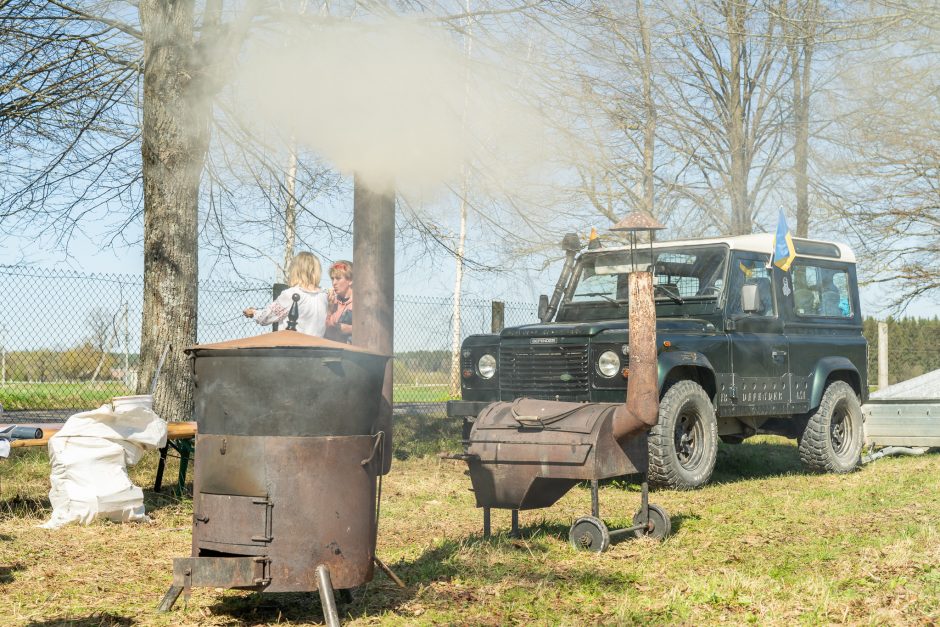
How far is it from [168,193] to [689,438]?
16.5ft

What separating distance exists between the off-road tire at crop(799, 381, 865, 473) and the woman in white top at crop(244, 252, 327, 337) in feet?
17.4

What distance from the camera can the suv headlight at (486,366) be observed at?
901cm

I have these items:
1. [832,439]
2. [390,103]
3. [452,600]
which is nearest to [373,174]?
[390,103]

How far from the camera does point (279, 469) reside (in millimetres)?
4164

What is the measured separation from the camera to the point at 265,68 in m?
8.78

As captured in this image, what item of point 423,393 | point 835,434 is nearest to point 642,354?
point 835,434

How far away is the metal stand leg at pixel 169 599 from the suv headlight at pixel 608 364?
4563mm

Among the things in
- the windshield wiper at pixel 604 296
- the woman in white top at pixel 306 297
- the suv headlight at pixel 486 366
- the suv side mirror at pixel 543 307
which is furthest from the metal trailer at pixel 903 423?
the woman in white top at pixel 306 297

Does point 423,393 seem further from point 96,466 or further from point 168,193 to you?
point 96,466

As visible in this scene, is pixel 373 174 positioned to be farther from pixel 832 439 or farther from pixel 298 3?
pixel 832 439

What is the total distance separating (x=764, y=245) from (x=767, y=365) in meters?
1.17

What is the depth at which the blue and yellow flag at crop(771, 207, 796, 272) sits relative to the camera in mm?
9484

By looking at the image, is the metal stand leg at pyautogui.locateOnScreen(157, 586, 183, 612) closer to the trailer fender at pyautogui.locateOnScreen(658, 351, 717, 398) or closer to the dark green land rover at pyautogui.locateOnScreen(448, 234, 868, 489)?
the dark green land rover at pyautogui.locateOnScreen(448, 234, 868, 489)

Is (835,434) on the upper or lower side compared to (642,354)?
lower
